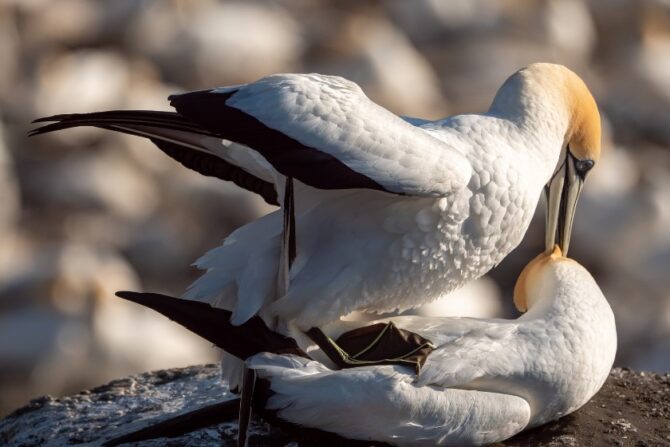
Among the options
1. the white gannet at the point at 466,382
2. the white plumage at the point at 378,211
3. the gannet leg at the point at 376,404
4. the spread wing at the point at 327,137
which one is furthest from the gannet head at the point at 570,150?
the gannet leg at the point at 376,404

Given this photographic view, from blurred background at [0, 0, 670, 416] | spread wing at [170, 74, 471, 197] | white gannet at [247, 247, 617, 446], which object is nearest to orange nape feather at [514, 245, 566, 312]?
white gannet at [247, 247, 617, 446]

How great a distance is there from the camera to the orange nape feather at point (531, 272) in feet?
12.6

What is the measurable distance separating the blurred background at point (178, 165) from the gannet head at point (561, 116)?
4187 mm

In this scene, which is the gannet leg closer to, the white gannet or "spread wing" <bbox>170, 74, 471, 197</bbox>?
the white gannet

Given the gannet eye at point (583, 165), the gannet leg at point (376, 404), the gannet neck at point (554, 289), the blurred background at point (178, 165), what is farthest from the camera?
the blurred background at point (178, 165)

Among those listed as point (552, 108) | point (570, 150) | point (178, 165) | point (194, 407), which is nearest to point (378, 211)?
point (552, 108)

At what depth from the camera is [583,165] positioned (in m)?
3.76

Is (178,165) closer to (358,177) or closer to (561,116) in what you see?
(561,116)

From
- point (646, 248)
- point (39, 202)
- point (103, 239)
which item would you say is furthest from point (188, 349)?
point (646, 248)

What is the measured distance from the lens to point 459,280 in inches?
133

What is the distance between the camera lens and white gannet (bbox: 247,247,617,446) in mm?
3238

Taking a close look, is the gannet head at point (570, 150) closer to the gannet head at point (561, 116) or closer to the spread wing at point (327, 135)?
the gannet head at point (561, 116)

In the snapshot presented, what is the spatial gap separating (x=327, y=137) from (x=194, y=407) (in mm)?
1144

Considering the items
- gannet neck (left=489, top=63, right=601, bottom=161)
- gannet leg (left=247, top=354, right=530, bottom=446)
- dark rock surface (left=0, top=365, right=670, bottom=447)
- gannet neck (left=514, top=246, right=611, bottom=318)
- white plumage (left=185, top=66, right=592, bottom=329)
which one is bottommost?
dark rock surface (left=0, top=365, right=670, bottom=447)
